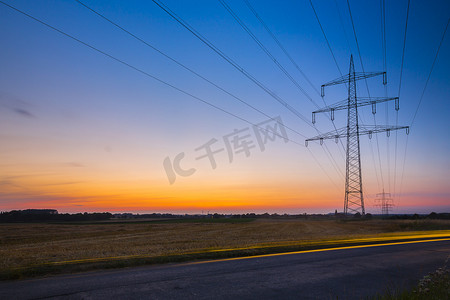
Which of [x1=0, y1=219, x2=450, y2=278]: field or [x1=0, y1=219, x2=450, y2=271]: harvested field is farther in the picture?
[x1=0, y1=219, x2=450, y2=271]: harvested field

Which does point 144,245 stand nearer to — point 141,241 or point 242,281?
point 141,241

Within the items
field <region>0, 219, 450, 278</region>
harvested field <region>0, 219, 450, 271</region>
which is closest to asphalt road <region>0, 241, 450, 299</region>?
field <region>0, 219, 450, 278</region>

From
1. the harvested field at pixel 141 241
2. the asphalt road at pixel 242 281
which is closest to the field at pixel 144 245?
the harvested field at pixel 141 241

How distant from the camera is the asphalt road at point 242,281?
7.39 metres

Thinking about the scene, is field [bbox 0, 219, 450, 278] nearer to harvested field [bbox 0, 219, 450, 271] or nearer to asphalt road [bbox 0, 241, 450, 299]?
harvested field [bbox 0, 219, 450, 271]

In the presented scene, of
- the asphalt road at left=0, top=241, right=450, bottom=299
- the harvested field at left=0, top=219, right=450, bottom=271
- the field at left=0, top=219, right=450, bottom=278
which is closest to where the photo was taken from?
the asphalt road at left=0, top=241, right=450, bottom=299

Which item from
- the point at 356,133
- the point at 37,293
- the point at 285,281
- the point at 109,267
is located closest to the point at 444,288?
the point at 285,281

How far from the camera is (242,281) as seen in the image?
28.6 ft

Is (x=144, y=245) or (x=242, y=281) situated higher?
(x=242, y=281)

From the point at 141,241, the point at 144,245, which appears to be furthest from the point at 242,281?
the point at 141,241

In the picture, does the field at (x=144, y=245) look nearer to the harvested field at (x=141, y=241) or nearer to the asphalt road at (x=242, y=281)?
the harvested field at (x=141, y=241)

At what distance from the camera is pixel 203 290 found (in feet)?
25.3

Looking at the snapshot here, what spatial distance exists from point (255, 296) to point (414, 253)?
426 inches

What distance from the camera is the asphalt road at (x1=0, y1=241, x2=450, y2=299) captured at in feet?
24.3
